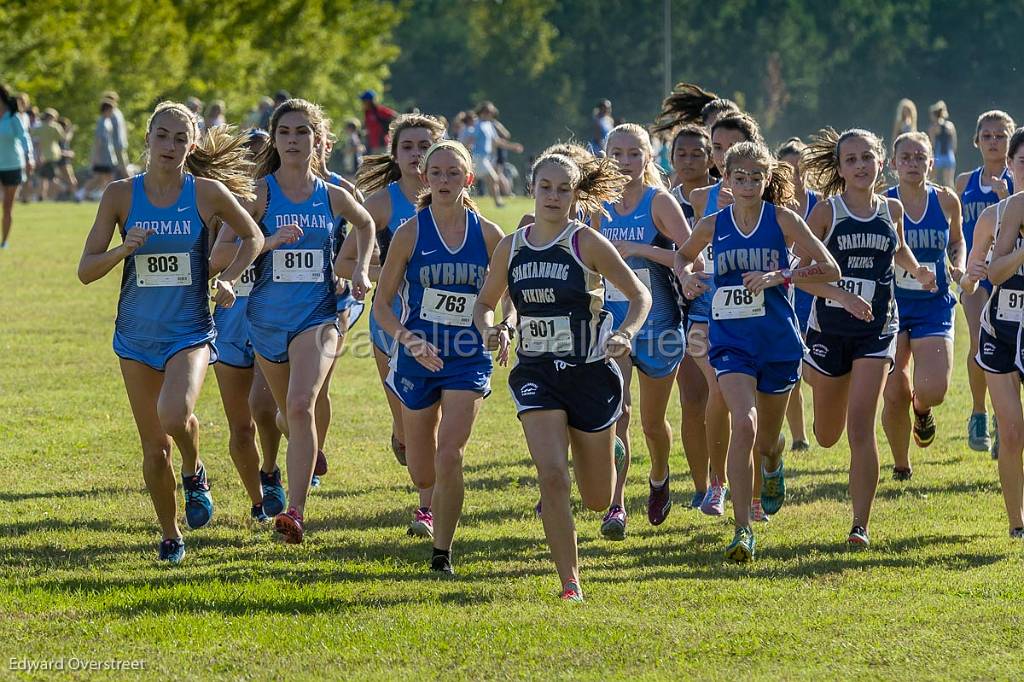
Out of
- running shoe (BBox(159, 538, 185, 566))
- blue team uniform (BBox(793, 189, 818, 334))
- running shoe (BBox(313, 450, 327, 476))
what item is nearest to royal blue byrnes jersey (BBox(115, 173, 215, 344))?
running shoe (BBox(159, 538, 185, 566))

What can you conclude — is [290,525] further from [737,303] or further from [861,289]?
[861,289]

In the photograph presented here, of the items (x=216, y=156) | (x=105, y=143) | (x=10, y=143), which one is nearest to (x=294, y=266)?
(x=216, y=156)

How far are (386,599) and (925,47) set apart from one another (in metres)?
63.6

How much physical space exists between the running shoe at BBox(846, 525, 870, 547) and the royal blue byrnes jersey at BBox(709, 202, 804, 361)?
36.5 inches

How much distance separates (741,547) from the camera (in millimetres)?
7281

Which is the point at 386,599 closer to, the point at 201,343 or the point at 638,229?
the point at 201,343

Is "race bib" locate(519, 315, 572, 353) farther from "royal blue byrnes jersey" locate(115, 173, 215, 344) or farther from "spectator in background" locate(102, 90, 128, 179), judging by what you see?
"spectator in background" locate(102, 90, 128, 179)

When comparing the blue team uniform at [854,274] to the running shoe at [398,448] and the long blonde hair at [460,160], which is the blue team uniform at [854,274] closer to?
the long blonde hair at [460,160]

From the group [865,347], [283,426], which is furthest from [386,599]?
[865,347]

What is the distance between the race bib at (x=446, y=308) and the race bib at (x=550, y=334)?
61 cm

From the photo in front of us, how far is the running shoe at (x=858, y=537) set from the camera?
25.1 feet

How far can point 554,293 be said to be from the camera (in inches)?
259

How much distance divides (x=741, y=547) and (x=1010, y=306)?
1.81 metres

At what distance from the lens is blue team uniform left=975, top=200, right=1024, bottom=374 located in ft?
24.8
